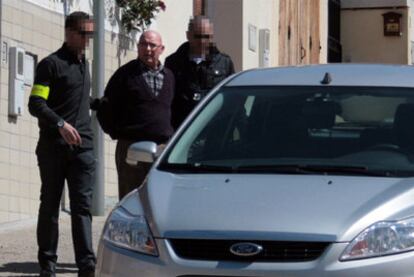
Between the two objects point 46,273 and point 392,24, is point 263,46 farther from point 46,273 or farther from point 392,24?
point 46,273

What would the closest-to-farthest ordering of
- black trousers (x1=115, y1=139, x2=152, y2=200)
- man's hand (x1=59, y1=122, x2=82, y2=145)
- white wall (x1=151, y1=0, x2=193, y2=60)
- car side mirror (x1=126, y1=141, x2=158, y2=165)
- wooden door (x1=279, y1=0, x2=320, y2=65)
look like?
car side mirror (x1=126, y1=141, x2=158, y2=165), man's hand (x1=59, y1=122, x2=82, y2=145), black trousers (x1=115, y1=139, x2=152, y2=200), white wall (x1=151, y1=0, x2=193, y2=60), wooden door (x1=279, y1=0, x2=320, y2=65)

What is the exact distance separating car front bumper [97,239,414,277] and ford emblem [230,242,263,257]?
5cm

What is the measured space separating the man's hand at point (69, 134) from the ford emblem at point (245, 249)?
8.83 feet

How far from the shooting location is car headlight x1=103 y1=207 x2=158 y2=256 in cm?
548

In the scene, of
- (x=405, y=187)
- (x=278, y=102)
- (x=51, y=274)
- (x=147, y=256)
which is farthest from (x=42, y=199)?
(x=405, y=187)

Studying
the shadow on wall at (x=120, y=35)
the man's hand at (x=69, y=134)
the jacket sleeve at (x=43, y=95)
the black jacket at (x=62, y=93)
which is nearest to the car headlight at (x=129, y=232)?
the man's hand at (x=69, y=134)

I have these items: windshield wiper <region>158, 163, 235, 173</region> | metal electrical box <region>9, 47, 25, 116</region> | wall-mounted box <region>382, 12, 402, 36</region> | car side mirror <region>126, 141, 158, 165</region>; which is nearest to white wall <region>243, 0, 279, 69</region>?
wall-mounted box <region>382, 12, 402, 36</region>

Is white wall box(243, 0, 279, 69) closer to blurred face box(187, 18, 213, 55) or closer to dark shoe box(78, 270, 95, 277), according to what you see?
blurred face box(187, 18, 213, 55)

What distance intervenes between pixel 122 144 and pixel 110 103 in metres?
0.33

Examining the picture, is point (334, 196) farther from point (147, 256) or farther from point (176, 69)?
point (176, 69)

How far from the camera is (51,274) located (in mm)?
8094

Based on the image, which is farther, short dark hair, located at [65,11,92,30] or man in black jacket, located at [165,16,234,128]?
man in black jacket, located at [165,16,234,128]

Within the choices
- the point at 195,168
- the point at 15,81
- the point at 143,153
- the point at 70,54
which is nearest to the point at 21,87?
the point at 15,81

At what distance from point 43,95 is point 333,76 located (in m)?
2.20
